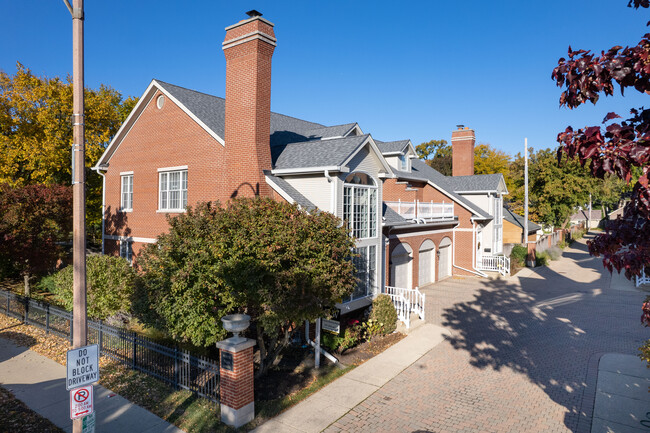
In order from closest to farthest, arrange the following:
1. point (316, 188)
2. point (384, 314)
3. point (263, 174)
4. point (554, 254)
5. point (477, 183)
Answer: point (316, 188), point (263, 174), point (384, 314), point (477, 183), point (554, 254)

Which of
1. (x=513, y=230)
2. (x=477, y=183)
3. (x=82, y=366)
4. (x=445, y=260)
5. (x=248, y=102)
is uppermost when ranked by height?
(x=248, y=102)

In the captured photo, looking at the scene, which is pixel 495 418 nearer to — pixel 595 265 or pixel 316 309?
pixel 316 309

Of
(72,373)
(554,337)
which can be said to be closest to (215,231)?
(72,373)

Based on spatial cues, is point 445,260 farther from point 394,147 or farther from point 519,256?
point 394,147

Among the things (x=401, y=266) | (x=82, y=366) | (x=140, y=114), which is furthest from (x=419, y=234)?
(x=82, y=366)

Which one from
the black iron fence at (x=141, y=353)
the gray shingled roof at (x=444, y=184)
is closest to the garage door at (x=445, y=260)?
the gray shingled roof at (x=444, y=184)

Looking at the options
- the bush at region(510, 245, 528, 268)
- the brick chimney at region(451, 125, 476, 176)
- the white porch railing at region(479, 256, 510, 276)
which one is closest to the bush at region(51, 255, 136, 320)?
the white porch railing at region(479, 256, 510, 276)
